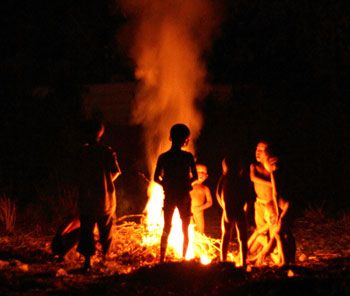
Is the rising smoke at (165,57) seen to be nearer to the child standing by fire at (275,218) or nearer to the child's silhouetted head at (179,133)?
the child's silhouetted head at (179,133)

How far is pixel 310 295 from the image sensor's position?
203 inches

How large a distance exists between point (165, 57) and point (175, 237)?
3197mm

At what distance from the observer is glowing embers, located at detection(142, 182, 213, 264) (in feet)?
25.1

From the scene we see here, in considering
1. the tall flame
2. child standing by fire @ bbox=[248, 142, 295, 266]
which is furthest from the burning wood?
the tall flame

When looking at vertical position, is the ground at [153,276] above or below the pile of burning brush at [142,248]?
below

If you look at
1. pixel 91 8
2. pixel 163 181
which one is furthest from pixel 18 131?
pixel 163 181

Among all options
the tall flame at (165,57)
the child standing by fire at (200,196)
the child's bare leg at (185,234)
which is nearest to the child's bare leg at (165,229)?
the child's bare leg at (185,234)

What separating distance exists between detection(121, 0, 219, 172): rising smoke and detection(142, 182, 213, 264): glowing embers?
49.5 inches

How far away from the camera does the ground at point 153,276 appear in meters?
5.45

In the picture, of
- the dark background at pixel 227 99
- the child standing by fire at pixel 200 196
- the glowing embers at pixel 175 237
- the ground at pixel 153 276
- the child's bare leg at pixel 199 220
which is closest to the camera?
the ground at pixel 153 276

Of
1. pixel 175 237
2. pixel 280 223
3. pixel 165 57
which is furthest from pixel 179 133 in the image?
pixel 165 57

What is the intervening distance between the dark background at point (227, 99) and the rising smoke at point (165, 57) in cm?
172

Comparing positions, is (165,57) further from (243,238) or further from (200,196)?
(243,238)

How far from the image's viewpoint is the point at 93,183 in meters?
6.82
